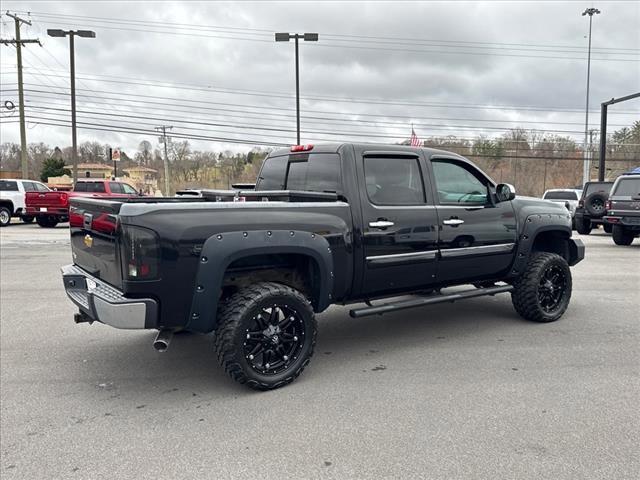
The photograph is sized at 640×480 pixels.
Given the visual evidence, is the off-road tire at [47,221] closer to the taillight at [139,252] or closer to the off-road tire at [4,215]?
the off-road tire at [4,215]

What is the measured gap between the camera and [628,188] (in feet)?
44.8

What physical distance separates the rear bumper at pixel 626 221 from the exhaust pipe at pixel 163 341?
523 inches

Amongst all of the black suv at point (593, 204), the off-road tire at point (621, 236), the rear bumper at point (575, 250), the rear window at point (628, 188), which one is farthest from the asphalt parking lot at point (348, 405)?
the black suv at point (593, 204)

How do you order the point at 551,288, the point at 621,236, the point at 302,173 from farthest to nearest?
the point at 621,236
the point at 551,288
the point at 302,173

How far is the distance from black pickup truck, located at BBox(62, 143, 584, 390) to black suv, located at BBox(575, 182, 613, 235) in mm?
11938

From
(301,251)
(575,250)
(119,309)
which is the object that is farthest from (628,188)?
(119,309)

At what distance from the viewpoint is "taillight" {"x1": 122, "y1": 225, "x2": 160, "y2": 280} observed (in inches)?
137

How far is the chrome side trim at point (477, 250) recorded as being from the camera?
16.7 ft

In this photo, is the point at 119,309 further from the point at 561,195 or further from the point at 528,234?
the point at 561,195

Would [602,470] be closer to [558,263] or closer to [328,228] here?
[328,228]

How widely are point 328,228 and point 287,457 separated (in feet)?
6.07

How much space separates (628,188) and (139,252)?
45.5ft

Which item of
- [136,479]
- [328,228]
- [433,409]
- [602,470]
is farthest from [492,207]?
[136,479]

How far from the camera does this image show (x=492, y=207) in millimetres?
5527
